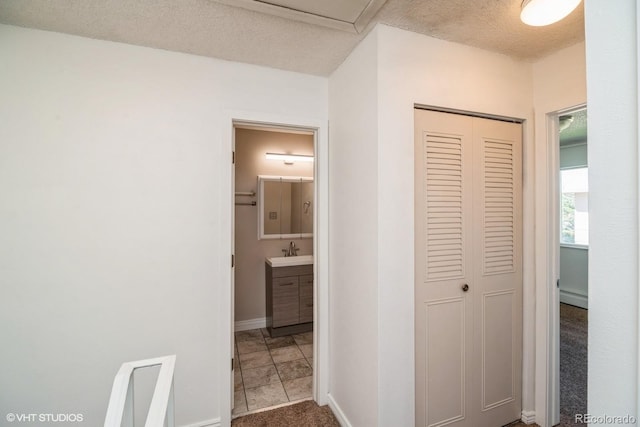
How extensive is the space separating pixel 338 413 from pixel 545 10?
2597 mm

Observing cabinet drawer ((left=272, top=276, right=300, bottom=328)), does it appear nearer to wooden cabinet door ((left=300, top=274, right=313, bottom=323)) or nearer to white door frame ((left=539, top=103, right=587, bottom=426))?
wooden cabinet door ((left=300, top=274, right=313, bottom=323))

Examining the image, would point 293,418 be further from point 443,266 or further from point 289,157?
point 289,157

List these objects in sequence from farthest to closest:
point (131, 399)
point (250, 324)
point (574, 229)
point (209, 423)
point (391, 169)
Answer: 1. point (574, 229)
2. point (250, 324)
3. point (209, 423)
4. point (391, 169)
5. point (131, 399)

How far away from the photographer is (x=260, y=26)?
157 cm

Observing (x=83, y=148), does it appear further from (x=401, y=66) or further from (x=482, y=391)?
(x=482, y=391)

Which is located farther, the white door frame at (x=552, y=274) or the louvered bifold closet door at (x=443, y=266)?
the white door frame at (x=552, y=274)

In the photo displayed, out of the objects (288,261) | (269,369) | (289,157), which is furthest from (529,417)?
(289,157)

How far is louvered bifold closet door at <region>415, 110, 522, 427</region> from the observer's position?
5.45 feet

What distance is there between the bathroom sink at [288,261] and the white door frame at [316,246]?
1.08m

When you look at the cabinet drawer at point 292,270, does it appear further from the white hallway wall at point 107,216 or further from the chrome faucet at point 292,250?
the white hallway wall at point 107,216

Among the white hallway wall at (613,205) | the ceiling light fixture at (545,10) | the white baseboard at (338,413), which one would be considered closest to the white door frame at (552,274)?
the ceiling light fixture at (545,10)

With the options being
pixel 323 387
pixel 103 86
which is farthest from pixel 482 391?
pixel 103 86

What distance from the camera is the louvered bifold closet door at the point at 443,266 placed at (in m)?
1.65

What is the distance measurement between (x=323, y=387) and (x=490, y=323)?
1.29 m
